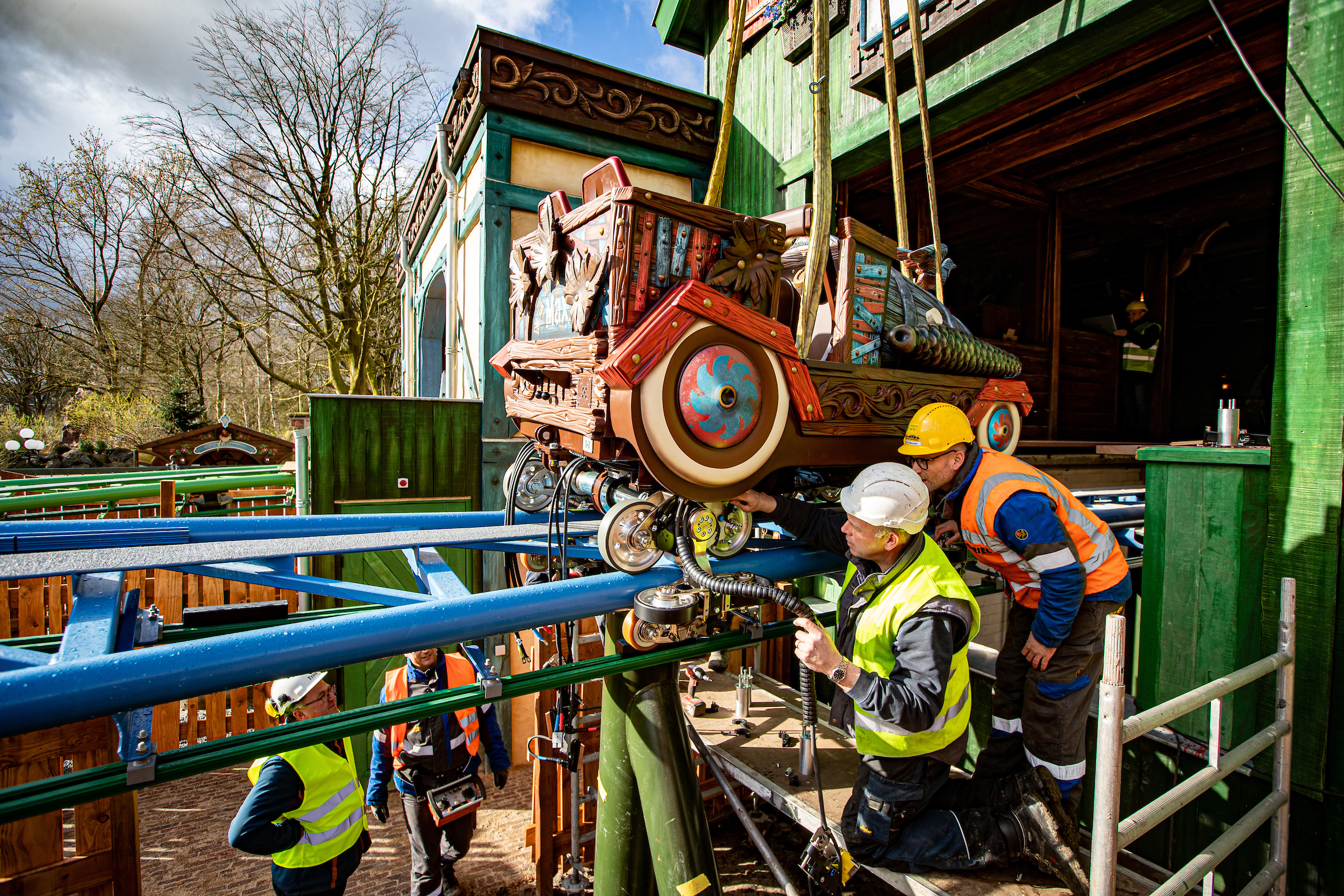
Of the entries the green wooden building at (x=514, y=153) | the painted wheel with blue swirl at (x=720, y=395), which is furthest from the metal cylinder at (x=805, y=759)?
the green wooden building at (x=514, y=153)

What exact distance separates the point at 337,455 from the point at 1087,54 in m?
6.29

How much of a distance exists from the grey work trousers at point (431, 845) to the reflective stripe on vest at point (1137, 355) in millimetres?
9633

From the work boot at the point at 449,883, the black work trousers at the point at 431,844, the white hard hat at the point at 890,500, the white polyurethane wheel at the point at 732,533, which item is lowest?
the work boot at the point at 449,883

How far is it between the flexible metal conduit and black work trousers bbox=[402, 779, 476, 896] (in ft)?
8.30

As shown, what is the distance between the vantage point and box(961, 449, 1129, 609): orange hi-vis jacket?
2.61 metres

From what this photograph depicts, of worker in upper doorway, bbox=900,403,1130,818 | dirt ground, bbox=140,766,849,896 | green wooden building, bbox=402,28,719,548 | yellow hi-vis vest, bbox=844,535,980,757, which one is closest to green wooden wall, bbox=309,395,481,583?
green wooden building, bbox=402,28,719,548

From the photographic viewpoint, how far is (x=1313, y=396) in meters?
2.91

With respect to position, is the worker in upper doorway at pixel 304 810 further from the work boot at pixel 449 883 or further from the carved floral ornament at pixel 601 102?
the carved floral ornament at pixel 601 102

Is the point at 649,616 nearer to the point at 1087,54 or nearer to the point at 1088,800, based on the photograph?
the point at 1088,800

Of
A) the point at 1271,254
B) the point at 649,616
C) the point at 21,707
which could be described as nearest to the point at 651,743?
the point at 649,616

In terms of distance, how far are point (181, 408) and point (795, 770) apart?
2113cm

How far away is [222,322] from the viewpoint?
1717cm

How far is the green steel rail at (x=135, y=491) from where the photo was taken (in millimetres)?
5270

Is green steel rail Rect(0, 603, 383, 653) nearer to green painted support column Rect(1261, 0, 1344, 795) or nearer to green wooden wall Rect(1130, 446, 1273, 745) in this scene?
green wooden wall Rect(1130, 446, 1273, 745)
